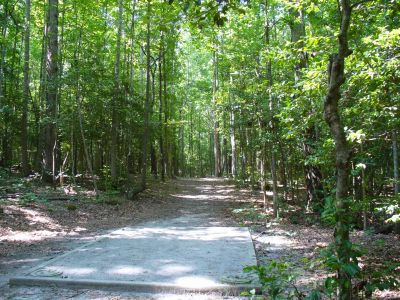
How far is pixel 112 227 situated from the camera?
9.92 m

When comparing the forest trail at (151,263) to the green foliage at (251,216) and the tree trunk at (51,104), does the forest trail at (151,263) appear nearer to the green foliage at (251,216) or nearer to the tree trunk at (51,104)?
the green foliage at (251,216)

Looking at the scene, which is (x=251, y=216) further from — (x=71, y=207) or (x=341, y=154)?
(x=341, y=154)

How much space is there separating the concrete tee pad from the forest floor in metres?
0.15

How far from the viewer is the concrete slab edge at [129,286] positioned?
4500 millimetres

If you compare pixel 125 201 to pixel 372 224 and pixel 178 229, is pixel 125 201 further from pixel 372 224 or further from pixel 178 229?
pixel 372 224

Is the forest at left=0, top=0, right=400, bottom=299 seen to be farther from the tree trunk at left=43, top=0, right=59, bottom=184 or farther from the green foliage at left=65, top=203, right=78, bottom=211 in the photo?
the green foliage at left=65, top=203, right=78, bottom=211

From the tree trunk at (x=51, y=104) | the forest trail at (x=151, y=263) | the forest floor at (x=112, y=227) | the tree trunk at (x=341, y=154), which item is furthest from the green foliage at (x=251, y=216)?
the tree trunk at (x=51, y=104)

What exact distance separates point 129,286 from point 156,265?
0.95 metres

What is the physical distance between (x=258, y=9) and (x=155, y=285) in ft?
36.0

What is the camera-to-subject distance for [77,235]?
8719 mm

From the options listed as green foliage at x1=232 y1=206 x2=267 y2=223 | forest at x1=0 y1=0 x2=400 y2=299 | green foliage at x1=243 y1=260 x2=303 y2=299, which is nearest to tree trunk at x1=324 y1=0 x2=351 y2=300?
forest at x1=0 y1=0 x2=400 y2=299

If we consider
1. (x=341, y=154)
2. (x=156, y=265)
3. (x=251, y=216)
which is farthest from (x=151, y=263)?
(x=251, y=216)

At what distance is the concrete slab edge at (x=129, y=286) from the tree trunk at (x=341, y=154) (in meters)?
1.65

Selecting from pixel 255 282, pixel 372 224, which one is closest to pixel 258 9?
pixel 372 224
